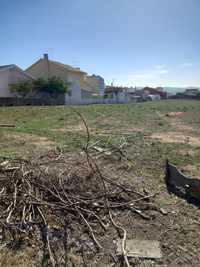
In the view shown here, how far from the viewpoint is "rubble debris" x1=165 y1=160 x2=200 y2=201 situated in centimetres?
393

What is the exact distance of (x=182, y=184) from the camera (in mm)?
4293

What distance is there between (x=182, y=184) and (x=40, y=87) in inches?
1101

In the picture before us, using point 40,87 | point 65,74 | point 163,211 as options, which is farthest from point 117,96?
point 163,211

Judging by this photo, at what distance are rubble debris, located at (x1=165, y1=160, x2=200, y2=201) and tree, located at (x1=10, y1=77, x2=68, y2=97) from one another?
25976mm

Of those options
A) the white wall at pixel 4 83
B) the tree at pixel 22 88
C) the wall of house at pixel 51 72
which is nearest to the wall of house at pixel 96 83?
the wall of house at pixel 51 72

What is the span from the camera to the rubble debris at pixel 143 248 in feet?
8.55

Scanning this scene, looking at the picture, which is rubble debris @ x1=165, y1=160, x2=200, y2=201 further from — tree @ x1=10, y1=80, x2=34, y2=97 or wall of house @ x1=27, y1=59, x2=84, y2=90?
wall of house @ x1=27, y1=59, x2=84, y2=90

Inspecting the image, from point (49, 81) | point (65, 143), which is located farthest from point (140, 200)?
point (49, 81)

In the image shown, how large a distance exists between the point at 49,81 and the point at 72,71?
8.12 metres

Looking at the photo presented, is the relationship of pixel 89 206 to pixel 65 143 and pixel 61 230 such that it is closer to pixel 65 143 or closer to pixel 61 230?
pixel 61 230

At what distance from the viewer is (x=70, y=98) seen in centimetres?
3594

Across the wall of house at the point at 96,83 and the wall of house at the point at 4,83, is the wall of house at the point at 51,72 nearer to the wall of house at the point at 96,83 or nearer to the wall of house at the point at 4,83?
Answer: the wall of house at the point at 4,83

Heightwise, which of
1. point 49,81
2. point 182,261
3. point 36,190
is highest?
point 49,81

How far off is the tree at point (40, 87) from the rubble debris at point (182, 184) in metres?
26.0
